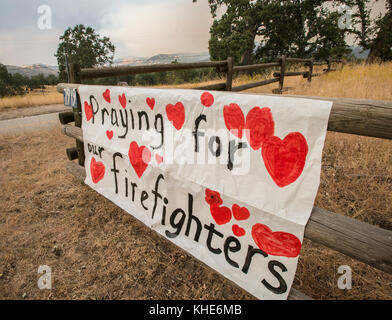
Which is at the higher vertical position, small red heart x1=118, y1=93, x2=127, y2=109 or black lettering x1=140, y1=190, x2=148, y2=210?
small red heart x1=118, y1=93, x2=127, y2=109

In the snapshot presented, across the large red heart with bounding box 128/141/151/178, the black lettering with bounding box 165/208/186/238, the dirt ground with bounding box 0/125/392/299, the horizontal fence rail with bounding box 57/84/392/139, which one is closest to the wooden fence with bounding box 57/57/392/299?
the horizontal fence rail with bounding box 57/84/392/139

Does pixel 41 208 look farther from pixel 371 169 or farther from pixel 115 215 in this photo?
pixel 371 169

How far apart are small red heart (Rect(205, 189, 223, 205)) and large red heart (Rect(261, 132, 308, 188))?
0.38 metres

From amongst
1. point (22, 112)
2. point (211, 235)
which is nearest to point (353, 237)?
point (211, 235)

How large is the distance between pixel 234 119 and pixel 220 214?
615mm

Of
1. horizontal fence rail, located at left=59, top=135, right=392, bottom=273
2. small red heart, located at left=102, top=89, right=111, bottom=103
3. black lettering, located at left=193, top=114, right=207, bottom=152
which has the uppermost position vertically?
small red heart, located at left=102, top=89, right=111, bottom=103

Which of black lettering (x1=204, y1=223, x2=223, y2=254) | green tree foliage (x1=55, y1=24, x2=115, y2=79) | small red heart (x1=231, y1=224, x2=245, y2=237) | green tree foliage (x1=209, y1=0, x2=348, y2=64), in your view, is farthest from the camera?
green tree foliage (x1=55, y1=24, x2=115, y2=79)

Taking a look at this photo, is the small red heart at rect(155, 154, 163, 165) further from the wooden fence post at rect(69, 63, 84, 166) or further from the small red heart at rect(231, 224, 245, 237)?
the wooden fence post at rect(69, 63, 84, 166)

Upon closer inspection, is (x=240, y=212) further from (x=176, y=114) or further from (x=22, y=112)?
(x=22, y=112)

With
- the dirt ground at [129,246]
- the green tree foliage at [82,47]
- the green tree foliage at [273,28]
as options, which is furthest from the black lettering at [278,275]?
the green tree foliage at [82,47]

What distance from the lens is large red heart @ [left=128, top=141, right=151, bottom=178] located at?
1799 mm

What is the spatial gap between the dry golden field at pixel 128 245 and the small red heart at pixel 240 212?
0.67 meters

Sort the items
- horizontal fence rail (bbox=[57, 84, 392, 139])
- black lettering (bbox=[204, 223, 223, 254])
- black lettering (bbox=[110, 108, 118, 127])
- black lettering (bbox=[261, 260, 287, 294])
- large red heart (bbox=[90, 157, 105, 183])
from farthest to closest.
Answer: large red heart (bbox=[90, 157, 105, 183])
black lettering (bbox=[110, 108, 118, 127])
black lettering (bbox=[204, 223, 223, 254])
black lettering (bbox=[261, 260, 287, 294])
horizontal fence rail (bbox=[57, 84, 392, 139])

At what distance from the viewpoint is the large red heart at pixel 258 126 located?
3.70 ft
